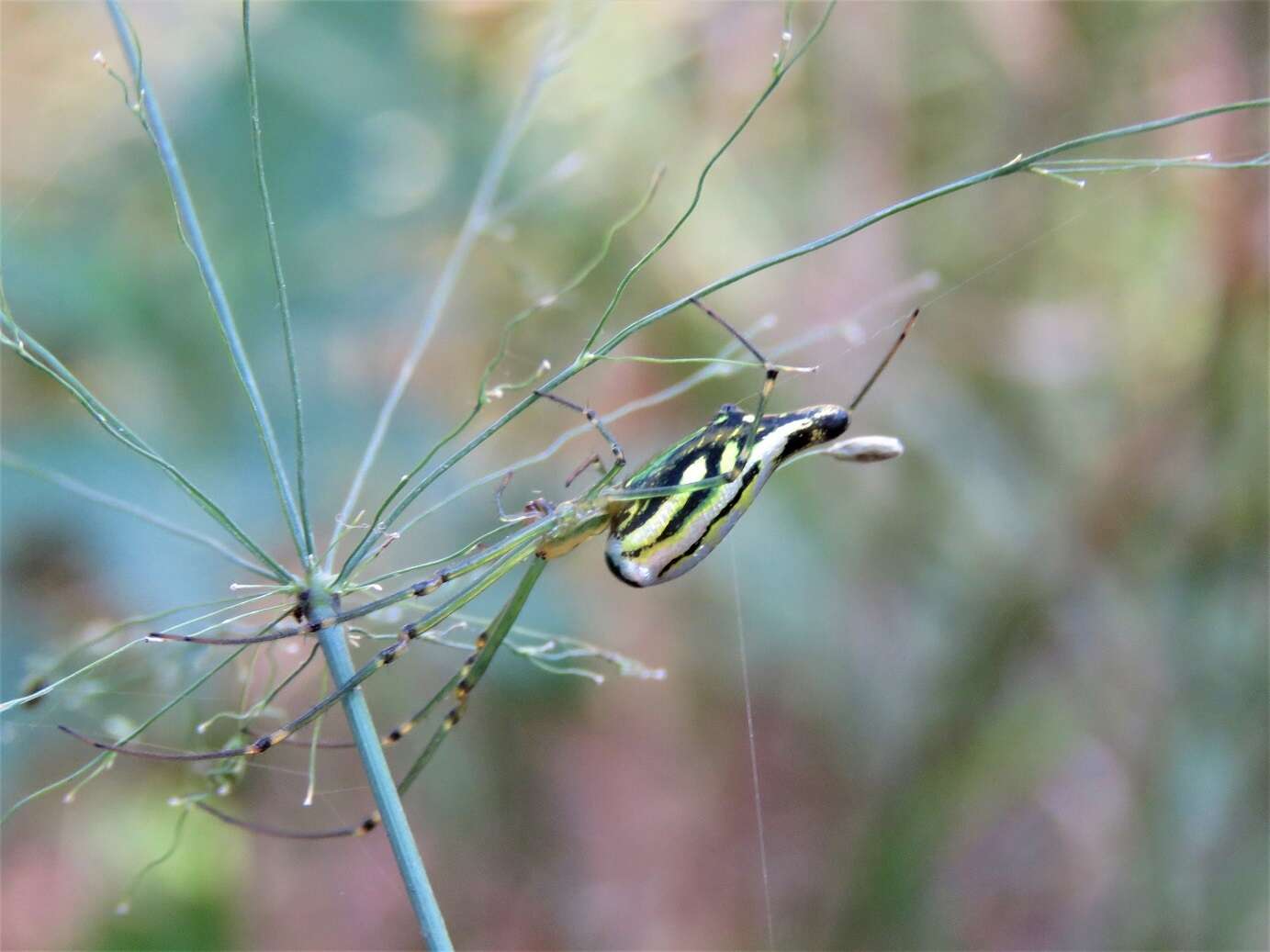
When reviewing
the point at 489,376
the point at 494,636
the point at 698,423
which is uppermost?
the point at 698,423

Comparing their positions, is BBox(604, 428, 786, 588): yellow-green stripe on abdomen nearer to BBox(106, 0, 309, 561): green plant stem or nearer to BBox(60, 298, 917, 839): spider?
BBox(60, 298, 917, 839): spider

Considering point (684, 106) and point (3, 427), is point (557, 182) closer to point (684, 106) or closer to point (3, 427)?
point (684, 106)

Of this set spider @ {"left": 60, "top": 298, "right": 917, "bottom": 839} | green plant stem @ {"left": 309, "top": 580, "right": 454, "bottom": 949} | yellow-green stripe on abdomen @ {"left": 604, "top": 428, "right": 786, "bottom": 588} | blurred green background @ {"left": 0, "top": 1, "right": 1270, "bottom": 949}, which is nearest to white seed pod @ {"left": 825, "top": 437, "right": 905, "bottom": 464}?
spider @ {"left": 60, "top": 298, "right": 917, "bottom": 839}

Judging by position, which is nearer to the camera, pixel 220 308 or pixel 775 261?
pixel 775 261

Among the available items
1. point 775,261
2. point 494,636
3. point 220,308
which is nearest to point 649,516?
point 494,636

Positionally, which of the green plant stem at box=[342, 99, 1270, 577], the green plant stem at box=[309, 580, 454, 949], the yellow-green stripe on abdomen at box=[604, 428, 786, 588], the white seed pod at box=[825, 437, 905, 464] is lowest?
the green plant stem at box=[309, 580, 454, 949]

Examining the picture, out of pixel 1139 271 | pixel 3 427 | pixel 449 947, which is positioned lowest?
pixel 449 947

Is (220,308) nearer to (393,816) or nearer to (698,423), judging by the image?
(393,816)

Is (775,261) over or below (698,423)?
below

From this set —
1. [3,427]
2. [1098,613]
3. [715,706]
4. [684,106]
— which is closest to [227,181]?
[3,427]
